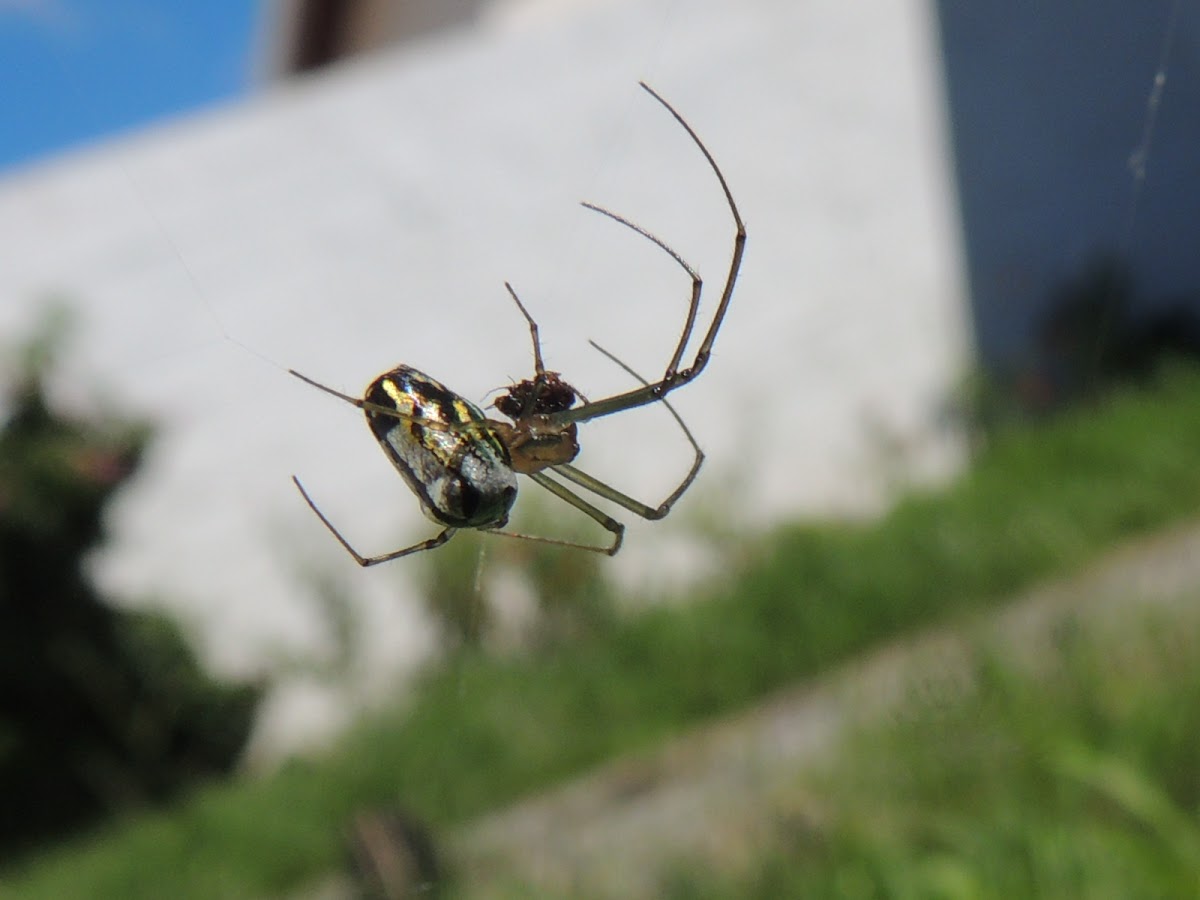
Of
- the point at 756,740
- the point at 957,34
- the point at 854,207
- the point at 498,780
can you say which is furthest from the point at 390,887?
the point at 957,34

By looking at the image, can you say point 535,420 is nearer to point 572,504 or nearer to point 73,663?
point 572,504

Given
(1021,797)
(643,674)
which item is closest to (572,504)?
(1021,797)

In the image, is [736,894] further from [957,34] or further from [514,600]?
[957,34]

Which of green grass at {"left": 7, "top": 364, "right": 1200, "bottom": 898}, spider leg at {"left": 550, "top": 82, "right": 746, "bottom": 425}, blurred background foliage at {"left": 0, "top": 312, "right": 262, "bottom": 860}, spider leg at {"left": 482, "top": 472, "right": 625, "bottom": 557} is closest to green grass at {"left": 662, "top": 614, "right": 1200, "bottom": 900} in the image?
spider leg at {"left": 482, "top": 472, "right": 625, "bottom": 557}

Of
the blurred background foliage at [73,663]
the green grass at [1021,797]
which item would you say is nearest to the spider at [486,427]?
the green grass at [1021,797]

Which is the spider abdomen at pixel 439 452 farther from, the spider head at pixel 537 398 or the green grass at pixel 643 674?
the green grass at pixel 643 674

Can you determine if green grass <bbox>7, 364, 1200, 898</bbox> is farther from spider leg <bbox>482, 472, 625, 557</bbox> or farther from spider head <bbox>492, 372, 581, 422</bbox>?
spider head <bbox>492, 372, 581, 422</bbox>
